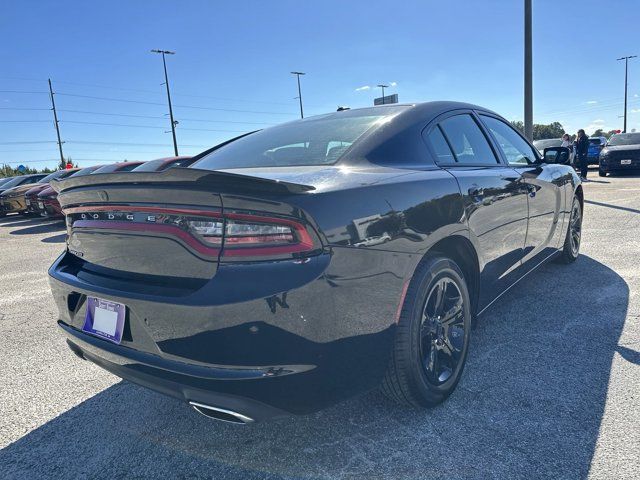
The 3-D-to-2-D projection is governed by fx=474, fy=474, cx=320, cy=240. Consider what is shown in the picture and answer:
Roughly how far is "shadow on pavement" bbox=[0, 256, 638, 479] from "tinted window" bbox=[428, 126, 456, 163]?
1.20 meters

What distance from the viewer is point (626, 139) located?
16688mm

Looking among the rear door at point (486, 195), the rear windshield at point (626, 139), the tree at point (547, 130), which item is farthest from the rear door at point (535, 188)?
the tree at point (547, 130)

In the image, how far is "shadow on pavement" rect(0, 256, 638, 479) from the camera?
1.92 m

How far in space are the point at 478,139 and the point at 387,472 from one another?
7.14 ft

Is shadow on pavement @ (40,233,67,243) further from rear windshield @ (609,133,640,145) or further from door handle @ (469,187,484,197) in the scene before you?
rear windshield @ (609,133,640,145)

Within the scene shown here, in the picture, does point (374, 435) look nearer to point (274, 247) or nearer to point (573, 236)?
point (274, 247)

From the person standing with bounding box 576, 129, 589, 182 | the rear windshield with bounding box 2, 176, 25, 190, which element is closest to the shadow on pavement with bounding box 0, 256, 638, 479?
the person standing with bounding box 576, 129, 589, 182

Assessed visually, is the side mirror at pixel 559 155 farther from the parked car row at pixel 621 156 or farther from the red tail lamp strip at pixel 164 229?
the parked car row at pixel 621 156

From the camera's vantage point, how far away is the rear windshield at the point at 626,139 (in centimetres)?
1638

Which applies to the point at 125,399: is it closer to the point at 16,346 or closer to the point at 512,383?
the point at 16,346

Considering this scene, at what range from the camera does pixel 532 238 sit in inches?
136

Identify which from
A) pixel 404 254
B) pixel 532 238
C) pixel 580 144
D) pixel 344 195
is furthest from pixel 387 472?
pixel 580 144

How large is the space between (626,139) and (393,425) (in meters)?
18.4

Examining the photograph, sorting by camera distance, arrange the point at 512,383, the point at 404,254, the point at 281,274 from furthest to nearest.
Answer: the point at 512,383
the point at 404,254
the point at 281,274
